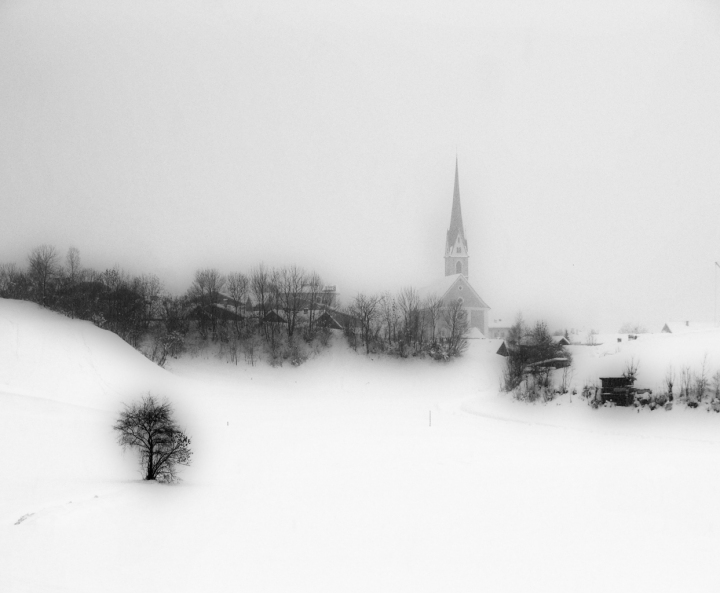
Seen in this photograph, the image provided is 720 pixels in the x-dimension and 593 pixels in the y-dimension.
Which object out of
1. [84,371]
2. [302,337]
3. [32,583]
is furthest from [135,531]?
[302,337]

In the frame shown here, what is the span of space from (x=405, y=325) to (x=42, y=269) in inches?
1238

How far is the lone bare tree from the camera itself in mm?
19875

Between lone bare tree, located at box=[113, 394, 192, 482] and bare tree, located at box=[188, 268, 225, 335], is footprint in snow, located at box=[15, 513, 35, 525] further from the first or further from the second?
bare tree, located at box=[188, 268, 225, 335]

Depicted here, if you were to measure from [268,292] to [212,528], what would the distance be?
43848 mm

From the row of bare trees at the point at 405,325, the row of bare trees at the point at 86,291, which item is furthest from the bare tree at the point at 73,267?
the row of bare trees at the point at 405,325

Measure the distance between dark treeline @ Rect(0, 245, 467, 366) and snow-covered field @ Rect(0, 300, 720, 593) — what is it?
8.45 meters

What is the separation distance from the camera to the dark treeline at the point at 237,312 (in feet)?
157

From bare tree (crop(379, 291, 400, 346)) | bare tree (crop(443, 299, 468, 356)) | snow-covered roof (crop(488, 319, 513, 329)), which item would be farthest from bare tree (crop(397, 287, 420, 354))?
snow-covered roof (crop(488, 319, 513, 329))

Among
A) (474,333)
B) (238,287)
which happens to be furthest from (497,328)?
(238,287)

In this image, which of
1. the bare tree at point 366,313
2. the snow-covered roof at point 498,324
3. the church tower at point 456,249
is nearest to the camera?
the bare tree at point 366,313

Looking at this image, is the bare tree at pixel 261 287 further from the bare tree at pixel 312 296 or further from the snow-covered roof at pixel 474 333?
the snow-covered roof at pixel 474 333

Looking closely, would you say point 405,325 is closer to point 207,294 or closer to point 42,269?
point 207,294

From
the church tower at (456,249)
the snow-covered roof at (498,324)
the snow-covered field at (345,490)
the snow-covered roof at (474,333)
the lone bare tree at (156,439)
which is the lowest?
the snow-covered field at (345,490)

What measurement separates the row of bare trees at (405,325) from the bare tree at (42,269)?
25395mm
